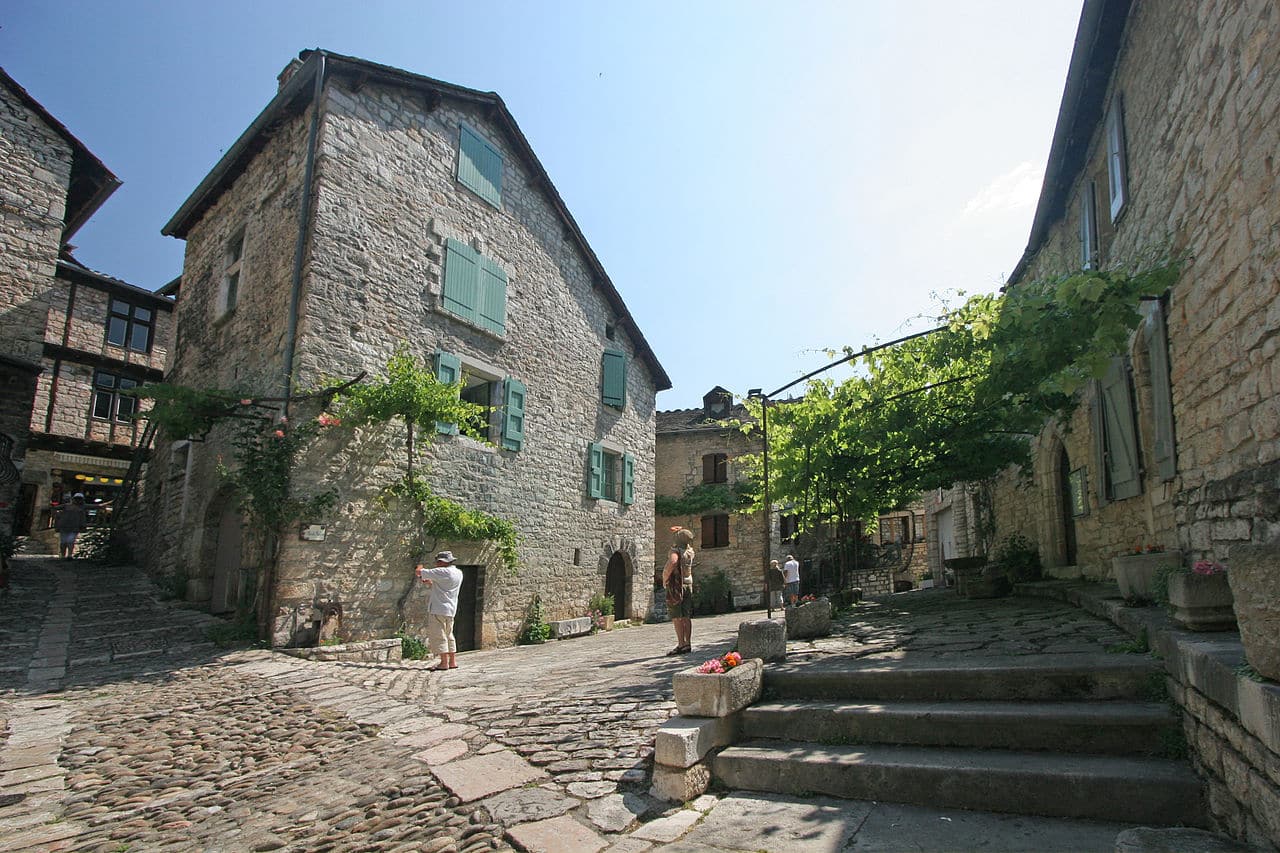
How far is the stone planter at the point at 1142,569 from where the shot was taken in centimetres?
509

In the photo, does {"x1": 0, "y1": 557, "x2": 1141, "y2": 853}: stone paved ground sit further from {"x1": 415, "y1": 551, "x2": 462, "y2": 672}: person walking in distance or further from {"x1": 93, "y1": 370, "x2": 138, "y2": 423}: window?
{"x1": 93, "y1": 370, "x2": 138, "y2": 423}: window

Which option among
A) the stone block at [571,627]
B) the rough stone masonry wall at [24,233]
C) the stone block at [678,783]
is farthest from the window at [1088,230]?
the rough stone masonry wall at [24,233]

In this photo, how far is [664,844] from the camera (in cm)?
310

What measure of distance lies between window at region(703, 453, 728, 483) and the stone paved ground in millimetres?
14482

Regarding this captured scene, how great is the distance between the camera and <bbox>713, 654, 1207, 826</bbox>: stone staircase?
2938mm

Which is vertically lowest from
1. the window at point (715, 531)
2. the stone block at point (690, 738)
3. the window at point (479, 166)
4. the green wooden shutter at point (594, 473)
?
Answer: the stone block at point (690, 738)

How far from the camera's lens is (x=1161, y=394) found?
5469 millimetres

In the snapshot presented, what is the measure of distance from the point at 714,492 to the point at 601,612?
8895 mm

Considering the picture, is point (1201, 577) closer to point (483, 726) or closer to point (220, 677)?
point (483, 726)

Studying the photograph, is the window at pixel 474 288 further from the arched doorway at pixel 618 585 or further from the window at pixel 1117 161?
the window at pixel 1117 161

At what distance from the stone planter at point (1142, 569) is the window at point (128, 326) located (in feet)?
72.4

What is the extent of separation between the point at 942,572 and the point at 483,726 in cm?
1810

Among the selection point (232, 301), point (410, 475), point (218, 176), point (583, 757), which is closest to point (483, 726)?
point (583, 757)

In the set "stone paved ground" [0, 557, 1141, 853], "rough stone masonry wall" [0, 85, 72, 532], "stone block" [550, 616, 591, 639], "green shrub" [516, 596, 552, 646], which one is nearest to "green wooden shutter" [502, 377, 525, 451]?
"green shrub" [516, 596, 552, 646]
